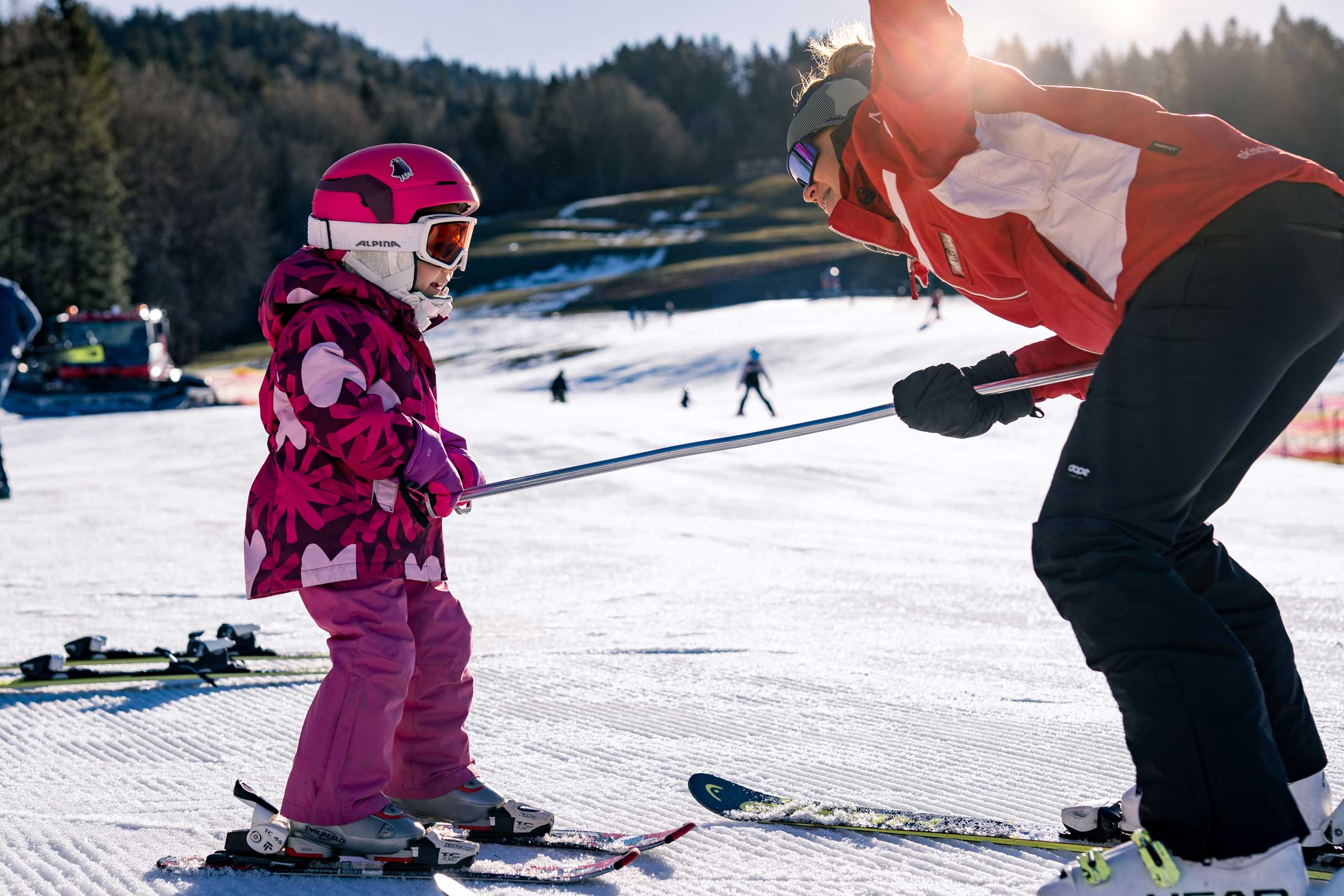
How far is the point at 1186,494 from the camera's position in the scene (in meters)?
1.65

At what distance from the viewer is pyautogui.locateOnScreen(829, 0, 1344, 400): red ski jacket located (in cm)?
170

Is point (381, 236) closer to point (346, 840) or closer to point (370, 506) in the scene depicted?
point (370, 506)

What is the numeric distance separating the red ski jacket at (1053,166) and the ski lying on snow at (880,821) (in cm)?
96

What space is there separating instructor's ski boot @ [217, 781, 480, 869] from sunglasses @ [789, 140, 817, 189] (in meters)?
1.45

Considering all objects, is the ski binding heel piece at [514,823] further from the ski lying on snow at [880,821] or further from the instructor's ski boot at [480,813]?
the ski lying on snow at [880,821]

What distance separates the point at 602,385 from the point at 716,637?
83.4 ft

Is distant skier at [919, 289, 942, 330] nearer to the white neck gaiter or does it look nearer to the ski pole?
the ski pole

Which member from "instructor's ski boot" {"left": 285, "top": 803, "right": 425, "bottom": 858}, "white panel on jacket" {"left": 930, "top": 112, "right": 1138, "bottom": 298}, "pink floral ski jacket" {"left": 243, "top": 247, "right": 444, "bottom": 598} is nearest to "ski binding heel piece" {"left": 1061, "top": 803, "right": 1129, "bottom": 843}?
"white panel on jacket" {"left": 930, "top": 112, "right": 1138, "bottom": 298}

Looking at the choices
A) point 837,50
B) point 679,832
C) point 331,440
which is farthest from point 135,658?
point 837,50

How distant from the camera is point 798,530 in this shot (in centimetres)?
813

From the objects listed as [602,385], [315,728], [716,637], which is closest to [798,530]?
[716,637]

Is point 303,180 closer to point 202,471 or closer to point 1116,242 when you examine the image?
point 202,471

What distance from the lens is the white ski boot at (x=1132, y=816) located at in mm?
2025

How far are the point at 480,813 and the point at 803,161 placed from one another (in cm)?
149
